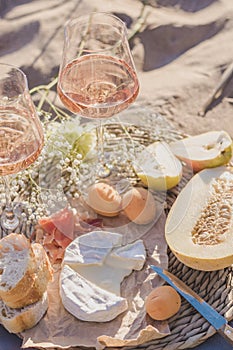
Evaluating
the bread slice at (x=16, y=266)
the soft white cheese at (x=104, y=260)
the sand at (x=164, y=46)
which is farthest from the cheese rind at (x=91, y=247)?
the sand at (x=164, y=46)

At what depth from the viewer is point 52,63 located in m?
2.04

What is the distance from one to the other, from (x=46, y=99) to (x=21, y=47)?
0.35m

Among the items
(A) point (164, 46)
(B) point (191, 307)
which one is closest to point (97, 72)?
(B) point (191, 307)

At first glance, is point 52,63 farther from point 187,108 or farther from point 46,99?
point 187,108

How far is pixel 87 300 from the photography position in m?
1.32

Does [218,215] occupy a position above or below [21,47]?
above

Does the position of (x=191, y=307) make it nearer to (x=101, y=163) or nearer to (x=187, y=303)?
(x=187, y=303)

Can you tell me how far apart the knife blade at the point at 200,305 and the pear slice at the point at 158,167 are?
0.23 meters

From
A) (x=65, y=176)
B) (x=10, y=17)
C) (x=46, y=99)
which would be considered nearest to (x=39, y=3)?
(x=10, y=17)

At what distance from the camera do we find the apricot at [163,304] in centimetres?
130

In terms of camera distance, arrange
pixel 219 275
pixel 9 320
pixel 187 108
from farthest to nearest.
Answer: pixel 187 108
pixel 219 275
pixel 9 320

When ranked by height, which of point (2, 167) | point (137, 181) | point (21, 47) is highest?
point (2, 167)

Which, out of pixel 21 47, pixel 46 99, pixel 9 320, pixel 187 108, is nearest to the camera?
pixel 9 320

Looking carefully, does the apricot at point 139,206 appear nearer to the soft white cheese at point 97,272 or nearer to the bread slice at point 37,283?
the soft white cheese at point 97,272
